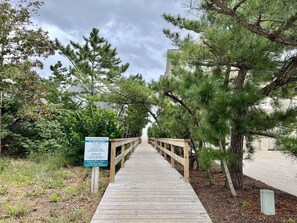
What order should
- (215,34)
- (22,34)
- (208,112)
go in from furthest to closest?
(22,34) < (215,34) < (208,112)

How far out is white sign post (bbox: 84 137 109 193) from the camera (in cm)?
450

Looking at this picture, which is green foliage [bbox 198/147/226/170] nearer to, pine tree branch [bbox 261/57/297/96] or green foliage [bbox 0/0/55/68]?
pine tree branch [bbox 261/57/297/96]

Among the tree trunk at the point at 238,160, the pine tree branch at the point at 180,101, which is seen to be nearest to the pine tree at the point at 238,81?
the tree trunk at the point at 238,160

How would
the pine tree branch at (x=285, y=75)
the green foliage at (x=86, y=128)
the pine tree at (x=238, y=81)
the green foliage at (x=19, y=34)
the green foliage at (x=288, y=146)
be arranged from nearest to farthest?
the green foliage at (x=288, y=146) < the pine tree at (x=238, y=81) < the pine tree branch at (x=285, y=75) < the green foliage at (x=86, y=128) < the green foliage at (x=19, y=34)

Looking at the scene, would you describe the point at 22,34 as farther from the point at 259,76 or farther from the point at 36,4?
the point at 259,76

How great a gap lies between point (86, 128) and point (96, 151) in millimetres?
2875

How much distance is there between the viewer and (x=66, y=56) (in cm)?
2172

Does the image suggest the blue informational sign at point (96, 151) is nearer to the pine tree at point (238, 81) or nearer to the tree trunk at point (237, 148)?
the pine tree at point (238, 81)

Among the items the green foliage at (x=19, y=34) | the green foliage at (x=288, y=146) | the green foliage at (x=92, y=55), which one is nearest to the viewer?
the green foliage at (x=288, y=146)

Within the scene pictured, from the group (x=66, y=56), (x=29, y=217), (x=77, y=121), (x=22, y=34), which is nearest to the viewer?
(x=29, y=217)

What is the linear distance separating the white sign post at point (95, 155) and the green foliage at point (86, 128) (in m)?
2.70

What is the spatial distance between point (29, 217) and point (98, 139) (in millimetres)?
1753

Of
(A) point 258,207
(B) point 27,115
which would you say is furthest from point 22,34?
(A) point 258,207

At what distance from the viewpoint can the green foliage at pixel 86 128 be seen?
7297 mm
